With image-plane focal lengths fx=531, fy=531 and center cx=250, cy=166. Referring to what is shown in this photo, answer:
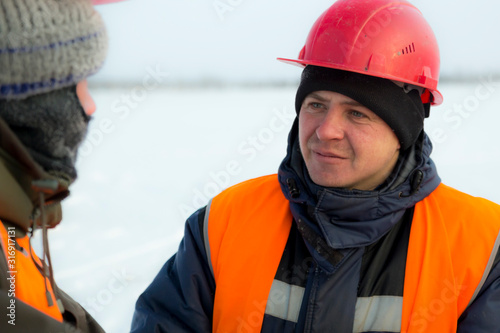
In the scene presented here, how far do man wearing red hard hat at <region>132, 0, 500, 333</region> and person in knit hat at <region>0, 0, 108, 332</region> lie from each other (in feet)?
2.23

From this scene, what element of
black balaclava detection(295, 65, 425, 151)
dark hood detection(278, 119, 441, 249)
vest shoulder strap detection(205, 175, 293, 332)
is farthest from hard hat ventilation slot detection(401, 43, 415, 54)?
vest shoulder strap detection(205, 175, 293, 332)

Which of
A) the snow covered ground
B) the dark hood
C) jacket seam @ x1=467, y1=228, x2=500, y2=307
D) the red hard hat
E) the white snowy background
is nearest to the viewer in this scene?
jacket seam @ x1=467, y1=228, x2=500, y2=307

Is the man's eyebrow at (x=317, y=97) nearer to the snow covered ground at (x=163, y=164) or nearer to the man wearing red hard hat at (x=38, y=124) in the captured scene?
the man wearing red hard hat at (x=38, y=124)

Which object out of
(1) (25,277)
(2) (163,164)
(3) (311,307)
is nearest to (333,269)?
(3) (311,307)

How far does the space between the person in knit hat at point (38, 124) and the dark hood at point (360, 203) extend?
896 millimetres

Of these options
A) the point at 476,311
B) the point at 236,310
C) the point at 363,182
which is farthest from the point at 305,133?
the point at 476,311

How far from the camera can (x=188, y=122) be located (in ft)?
23.4

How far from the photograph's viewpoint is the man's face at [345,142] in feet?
6.71

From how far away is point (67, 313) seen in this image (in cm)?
149

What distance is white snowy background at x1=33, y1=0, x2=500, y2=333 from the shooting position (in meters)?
4.07

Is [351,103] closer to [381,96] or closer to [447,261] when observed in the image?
[381,96]

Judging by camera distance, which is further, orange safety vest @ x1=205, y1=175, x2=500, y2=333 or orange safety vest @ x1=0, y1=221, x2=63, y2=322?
orange safety vest @ x1=205, y1=175, x2=500, y2=333

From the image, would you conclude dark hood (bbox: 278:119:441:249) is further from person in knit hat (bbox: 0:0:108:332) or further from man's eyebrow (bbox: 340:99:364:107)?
person in knit hat (bbox: 0:0:108:332)

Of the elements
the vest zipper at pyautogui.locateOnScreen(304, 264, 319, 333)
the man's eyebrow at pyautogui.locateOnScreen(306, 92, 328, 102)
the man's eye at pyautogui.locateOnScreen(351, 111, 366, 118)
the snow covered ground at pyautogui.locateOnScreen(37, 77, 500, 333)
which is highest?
the man's eyebrow at pyautogui.locateOnScreen(306, 92, 328, 102)
